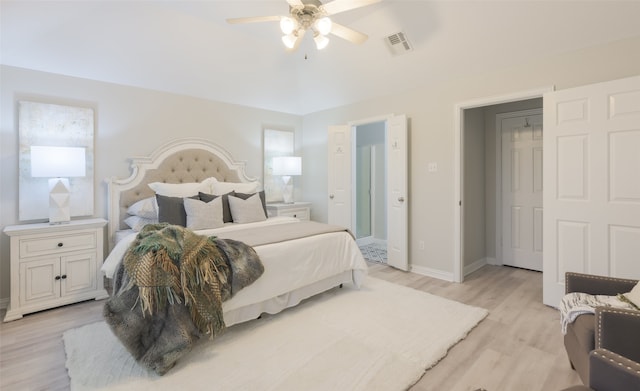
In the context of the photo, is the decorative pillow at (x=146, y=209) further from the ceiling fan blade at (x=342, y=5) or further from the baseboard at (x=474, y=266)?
the baseboard at (x=474, y=266)

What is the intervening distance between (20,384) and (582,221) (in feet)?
13.8

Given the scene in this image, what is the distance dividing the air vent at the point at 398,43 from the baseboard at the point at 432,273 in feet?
8.51

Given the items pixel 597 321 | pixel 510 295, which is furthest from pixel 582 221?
pixel 597 321

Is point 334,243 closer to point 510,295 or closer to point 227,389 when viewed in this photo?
point 227,389

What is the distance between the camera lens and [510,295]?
3.18 m

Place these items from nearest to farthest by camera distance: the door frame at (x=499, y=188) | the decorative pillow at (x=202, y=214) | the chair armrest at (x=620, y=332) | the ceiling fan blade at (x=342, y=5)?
the chair armrest at (x=620, y=332)
the ceiling fan blade at (x=342, y=5)
the decorative pillow at (x=202, y=214)
the door frame at (x=499, y=188)

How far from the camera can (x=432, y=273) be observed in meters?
3.81

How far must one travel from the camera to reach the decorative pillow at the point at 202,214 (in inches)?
122

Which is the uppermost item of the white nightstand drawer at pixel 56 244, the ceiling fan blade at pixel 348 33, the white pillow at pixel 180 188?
the ceiling fan blade at pixel 348 33

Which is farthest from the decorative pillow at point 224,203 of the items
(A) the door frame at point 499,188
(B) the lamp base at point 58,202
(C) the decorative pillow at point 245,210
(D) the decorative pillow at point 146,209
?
(A) the door frame at point 499,188

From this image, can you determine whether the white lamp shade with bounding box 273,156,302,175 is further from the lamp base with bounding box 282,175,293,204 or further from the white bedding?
the white bedding

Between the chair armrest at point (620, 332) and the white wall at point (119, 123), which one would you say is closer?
the chair armrest at point (620, 332)

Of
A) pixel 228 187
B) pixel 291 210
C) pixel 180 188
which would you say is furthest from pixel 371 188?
pixel 180 188

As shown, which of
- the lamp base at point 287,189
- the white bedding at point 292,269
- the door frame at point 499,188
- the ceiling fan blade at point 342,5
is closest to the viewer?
the ceiling fan blade at point 342,5
